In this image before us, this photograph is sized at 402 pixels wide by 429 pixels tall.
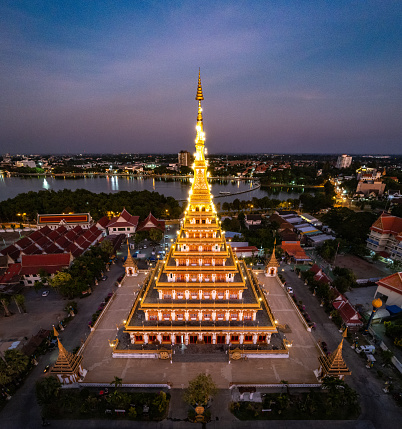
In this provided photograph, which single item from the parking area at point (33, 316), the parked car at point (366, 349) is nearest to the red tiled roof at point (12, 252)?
the parking area at point (33, 316)

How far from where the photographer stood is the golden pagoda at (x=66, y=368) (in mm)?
18656

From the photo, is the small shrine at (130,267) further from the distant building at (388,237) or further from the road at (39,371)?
the distant building at (388,237)

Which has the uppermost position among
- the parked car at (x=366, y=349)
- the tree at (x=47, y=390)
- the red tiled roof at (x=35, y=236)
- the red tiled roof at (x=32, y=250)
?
the red tiled roof at (x=35, y=236)

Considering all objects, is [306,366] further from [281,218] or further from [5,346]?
[281,218]

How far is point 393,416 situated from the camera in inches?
679

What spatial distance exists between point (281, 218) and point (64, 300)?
45303 millimetres

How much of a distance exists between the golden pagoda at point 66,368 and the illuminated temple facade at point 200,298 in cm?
478

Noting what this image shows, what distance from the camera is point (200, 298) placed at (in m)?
22.7

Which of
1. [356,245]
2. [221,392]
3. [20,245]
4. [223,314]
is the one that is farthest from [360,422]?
[20,245]

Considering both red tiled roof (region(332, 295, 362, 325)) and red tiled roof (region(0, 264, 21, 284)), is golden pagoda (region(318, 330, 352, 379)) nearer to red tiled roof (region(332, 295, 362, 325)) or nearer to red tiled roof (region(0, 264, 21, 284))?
red tiled roof (region(332, 295, 362, 325))

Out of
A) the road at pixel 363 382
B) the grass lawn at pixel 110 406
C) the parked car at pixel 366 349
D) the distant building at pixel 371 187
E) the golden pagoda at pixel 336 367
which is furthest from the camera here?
the distant building at pixel 371 187

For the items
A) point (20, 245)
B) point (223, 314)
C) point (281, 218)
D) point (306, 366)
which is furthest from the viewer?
point (281, 218)

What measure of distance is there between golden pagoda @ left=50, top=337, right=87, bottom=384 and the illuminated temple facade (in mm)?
4777

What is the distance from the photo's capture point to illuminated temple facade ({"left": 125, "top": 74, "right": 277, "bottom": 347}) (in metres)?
22.1
